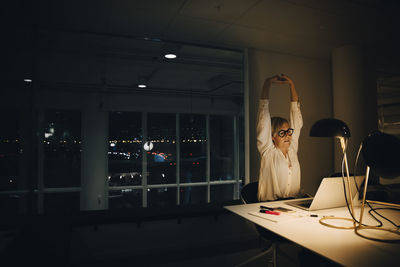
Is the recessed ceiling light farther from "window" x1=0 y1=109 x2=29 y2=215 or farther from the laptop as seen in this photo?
"window" x1=0 y1=109 x2=29 y2=215

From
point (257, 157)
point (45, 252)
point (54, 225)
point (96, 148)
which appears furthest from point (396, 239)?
point (96, 148)

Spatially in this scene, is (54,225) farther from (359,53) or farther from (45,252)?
(359,53)

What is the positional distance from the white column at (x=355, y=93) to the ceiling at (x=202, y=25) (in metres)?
0.21

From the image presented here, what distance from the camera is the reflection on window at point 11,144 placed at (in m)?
7.20

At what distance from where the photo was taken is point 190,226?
351cm

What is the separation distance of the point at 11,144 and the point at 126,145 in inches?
129

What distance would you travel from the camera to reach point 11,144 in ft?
24.1

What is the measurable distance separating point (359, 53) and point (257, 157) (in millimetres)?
2254

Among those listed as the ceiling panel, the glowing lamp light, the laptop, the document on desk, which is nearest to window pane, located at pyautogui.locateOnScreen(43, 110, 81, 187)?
the glowing lamp light

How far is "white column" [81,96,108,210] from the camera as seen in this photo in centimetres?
727

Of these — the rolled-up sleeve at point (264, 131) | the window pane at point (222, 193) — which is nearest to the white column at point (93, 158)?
the window pane at point (222, 193)

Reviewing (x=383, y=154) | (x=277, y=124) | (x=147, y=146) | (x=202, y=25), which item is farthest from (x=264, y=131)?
(x=147, y=146)

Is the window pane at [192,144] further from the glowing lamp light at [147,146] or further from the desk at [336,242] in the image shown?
the desk at [336,242]

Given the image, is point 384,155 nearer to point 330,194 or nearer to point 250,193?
point 330,194
